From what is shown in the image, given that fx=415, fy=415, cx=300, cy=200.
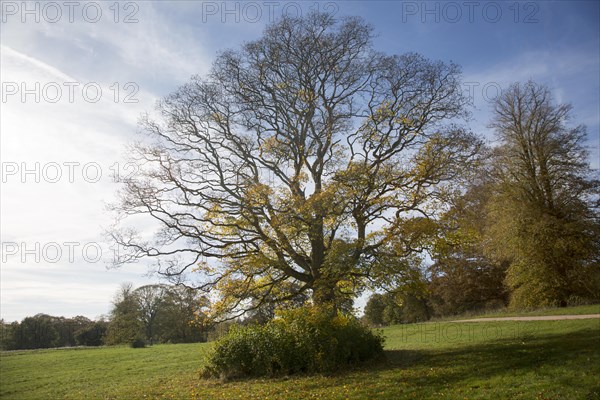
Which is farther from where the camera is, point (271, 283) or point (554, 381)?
point (271, 283)

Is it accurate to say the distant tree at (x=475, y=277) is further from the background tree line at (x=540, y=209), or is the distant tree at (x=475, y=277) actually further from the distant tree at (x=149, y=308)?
the distant tree at (x=149, y=308)

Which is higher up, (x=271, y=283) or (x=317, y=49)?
(x=317, y=49)

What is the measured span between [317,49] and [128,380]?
17042mm

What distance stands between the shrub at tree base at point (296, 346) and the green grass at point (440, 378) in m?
0.83

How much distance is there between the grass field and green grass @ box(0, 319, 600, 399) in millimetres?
20

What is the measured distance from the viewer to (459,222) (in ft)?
52.7

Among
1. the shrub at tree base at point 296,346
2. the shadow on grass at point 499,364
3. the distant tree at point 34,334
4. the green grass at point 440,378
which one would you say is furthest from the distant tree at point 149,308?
the shadow on grass at point 499,364

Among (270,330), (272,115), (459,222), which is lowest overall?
(270,330)

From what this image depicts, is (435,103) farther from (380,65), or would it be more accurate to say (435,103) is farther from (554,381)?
(554,381)

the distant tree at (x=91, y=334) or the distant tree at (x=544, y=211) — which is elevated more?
the distant tree at (x=544, y=211)

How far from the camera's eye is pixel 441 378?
1095cm

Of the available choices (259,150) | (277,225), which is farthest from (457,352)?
(259,150)

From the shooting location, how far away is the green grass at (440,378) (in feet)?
31.3

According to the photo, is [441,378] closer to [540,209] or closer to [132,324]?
[540,209]
